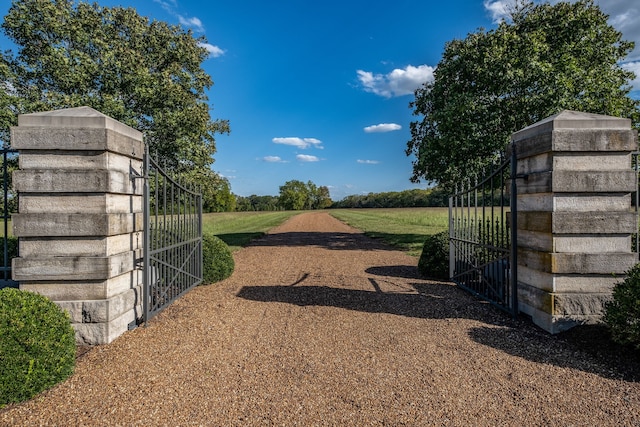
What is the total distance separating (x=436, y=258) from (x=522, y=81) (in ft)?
26.1

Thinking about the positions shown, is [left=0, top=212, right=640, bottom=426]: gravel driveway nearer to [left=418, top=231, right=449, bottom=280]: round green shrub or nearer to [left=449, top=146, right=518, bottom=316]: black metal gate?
[left=449, top=146, right=518, bottom=316]: black metal gate

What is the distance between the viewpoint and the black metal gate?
204 inches

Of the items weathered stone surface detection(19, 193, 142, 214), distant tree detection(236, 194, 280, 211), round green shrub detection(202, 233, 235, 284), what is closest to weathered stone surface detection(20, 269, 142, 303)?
weathered stone surface detection(19, 193, 142, 214)

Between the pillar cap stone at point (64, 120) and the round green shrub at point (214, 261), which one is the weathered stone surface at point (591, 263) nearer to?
the pillar cap stone at point (64, 120)

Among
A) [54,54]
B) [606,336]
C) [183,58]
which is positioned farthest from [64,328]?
[183,58]

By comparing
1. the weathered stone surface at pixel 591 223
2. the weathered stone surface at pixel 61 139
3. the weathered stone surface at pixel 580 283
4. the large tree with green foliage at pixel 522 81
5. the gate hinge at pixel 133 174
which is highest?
the large tree with green foliage at pixel 522 81

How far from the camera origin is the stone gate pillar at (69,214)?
13.7ft

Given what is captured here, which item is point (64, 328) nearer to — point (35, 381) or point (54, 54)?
point (35, 381)

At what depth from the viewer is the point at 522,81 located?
1177cm

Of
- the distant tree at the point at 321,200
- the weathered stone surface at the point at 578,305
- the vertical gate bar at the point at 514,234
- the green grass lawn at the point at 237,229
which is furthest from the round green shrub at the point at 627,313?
the distant tree at the point at 321,200

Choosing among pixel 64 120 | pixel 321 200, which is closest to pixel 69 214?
pixel 64 120

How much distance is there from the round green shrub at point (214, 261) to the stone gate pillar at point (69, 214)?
10.9 ft

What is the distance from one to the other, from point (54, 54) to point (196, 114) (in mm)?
5065

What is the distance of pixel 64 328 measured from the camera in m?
3.47
